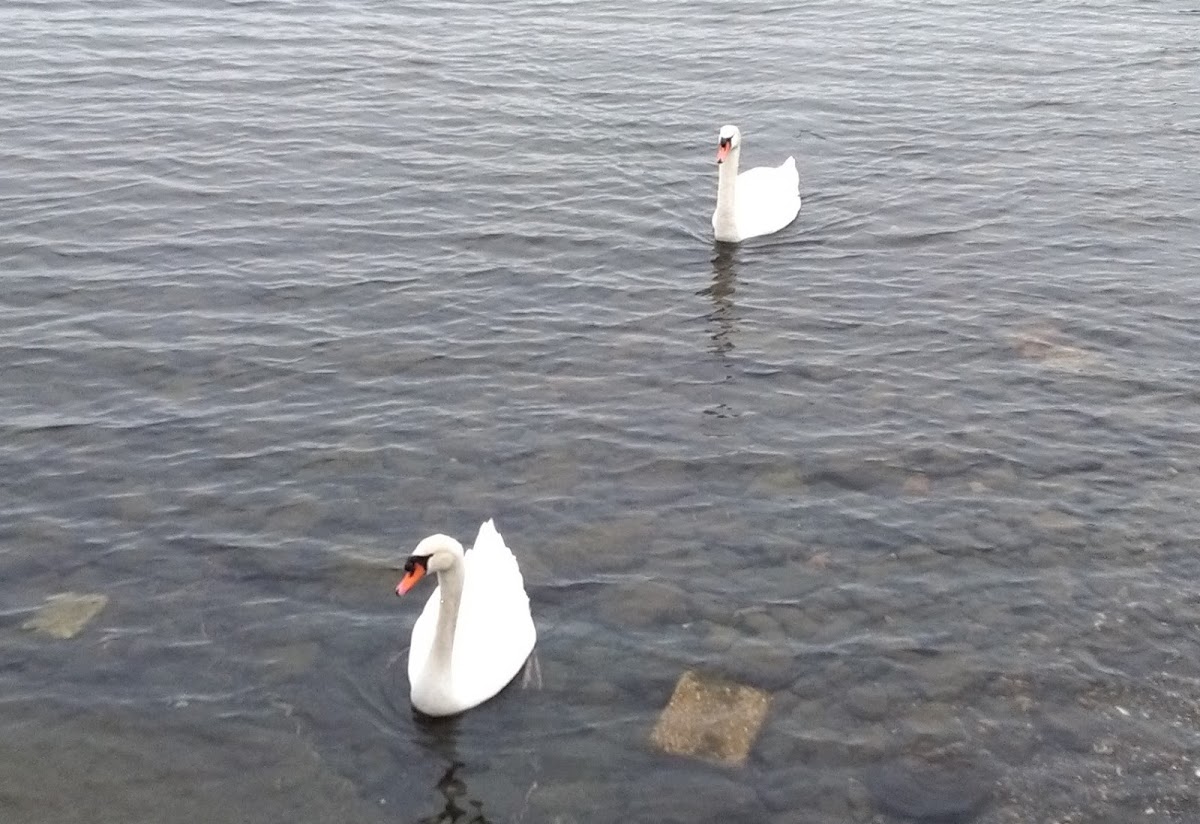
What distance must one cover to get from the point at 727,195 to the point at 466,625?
388 inches

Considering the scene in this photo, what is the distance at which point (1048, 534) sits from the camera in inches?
558

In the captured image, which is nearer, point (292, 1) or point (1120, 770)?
point (1120, 770)

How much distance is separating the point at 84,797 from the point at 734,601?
5261mm

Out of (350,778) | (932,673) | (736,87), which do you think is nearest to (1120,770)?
(932,673)

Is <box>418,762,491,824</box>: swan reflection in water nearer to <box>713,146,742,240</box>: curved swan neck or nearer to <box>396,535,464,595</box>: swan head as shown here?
<box>396,535,464,595</box>: swan head

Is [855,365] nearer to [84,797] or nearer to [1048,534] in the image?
[1048,534]

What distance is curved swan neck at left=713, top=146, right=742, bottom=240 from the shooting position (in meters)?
20.6

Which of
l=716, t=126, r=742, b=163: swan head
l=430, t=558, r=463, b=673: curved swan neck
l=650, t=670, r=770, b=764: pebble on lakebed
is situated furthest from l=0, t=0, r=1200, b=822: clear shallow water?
l=716, t=126, r=742, b=163: swan head

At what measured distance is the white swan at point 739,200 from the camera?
20.6 metres

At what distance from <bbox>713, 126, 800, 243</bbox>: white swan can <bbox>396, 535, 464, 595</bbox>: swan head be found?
32.9 feet

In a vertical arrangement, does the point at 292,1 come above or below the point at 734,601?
above

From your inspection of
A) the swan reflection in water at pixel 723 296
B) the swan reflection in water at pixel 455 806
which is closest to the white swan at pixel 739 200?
the swan reflection in water at pixel 723 296

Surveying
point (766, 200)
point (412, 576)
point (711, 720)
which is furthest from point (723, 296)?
point (412, 576)

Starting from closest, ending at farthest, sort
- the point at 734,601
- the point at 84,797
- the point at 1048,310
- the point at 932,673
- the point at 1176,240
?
the point at 84,797
the point at 932,673
the point at 734,601
the point at 1048,310
the point at 1176,240
